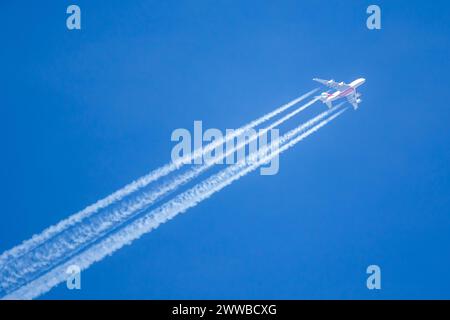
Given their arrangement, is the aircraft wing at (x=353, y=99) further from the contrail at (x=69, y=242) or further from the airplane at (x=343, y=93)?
the contrail at (x=69, y=242)

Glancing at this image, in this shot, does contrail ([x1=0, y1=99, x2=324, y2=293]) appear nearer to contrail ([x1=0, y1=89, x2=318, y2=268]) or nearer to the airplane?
contrail ([x1=0, y1=89, x2=318, y2=268])

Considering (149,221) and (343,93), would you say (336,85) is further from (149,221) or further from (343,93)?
(149,221)

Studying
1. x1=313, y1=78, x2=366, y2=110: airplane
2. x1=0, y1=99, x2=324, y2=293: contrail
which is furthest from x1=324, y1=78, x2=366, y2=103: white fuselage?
x1=0, y1=99, x2=324, y2=293: contrail

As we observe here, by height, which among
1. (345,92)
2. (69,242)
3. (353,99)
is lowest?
(69,242)

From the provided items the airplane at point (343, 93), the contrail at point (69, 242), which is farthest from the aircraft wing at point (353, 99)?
the contrail at point (69, 242)

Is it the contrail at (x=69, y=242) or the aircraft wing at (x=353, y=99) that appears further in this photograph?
the aircraft wing at (x=353, y=99)

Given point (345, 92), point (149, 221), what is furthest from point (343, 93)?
point (149, 221)
